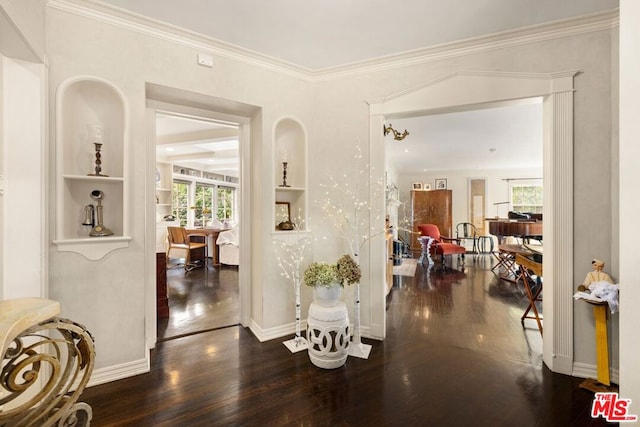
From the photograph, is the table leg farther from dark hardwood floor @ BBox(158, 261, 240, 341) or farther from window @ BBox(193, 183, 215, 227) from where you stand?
window @ BBox(193, 183, 215, 227)

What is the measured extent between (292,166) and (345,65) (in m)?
1.14

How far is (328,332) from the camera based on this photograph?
2420 millimetres

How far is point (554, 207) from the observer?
235cm

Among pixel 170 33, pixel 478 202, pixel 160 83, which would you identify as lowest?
pixel 478 202

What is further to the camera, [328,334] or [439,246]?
[439,246]

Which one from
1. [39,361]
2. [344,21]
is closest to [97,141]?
[39,361]

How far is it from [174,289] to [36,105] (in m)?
3.43

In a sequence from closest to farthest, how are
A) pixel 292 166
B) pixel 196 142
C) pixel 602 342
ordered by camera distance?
pixel 602 342, pixel 292 166, pixel 196 142

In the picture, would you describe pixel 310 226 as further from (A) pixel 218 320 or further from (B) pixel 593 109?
(B) pixel 593 109

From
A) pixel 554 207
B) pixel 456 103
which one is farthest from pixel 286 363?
pixel 456 103

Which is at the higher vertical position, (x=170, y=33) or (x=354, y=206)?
(x=170, y=33)

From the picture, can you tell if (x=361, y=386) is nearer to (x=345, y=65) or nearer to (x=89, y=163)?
(x=89, y=163)

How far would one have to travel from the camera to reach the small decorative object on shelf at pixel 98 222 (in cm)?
226

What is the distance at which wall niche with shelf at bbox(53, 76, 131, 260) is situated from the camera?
2107 mm
